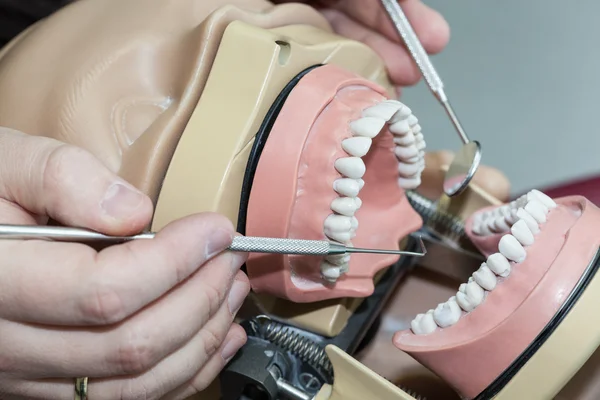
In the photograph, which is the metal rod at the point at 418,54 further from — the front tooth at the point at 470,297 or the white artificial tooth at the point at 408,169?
the front tooth at the point at 470,297

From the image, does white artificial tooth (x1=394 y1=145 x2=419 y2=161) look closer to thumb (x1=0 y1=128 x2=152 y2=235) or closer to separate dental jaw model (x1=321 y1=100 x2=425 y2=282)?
separate dental jaw model (x1=321 y1=100 x2=425 y2=282)

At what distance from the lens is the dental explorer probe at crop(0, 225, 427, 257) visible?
0.42m

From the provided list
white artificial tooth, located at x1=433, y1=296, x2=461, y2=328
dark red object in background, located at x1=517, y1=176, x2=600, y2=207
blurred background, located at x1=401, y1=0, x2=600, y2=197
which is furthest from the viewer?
blurred background, located at x1=401, y1=0, x2=600, y2=197

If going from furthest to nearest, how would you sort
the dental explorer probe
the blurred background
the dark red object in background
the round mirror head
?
the blurred background → the dark red object in background → the round mirror head → the dental explorer probe

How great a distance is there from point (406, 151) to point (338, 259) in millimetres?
130

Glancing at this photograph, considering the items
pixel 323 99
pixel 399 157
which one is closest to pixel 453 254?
pixel 399 157

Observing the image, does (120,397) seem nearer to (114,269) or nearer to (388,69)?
(114,269)

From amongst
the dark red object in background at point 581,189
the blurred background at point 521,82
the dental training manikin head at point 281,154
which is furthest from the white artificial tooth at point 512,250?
the blurred background at point 521,82

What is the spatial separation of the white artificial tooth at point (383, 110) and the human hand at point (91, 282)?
0.52ft

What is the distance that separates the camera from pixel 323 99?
21.0 inches

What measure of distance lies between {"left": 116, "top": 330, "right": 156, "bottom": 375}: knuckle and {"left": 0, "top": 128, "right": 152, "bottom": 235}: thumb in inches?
3.0

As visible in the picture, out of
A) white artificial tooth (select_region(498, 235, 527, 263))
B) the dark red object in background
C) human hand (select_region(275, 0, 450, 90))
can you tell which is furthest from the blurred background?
white artificial tooth (select_region(498, 235, 527, 263))

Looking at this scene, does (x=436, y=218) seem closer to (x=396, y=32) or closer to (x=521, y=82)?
(x=396, y=32)

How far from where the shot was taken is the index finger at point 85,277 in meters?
0.42
